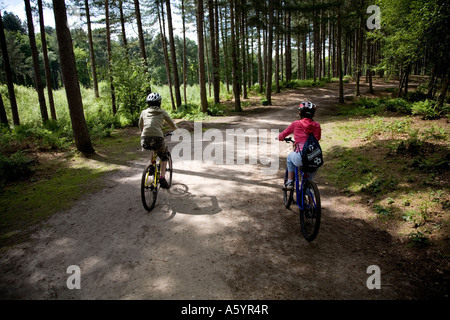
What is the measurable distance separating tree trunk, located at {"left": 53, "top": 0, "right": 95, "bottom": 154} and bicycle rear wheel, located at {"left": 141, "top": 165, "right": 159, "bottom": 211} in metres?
6.14

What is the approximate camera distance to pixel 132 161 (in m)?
9.53

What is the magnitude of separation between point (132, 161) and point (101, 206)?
3857mm

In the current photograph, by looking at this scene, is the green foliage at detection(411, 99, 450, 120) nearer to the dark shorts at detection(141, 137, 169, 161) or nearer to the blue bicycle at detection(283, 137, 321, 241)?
the blue bicycle at detection(283, 137, 321, 241)

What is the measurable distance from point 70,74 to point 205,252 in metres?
9.44

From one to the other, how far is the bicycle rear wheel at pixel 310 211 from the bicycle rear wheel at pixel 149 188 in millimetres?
3518

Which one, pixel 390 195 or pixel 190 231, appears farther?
pixel 390 195

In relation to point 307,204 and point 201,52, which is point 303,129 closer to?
point 307,204

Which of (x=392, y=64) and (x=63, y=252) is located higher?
(x=392, y=64)

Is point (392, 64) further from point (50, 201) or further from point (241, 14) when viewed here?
point (50, 201)

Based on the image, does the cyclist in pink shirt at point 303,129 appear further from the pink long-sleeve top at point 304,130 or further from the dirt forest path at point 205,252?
the dirt forest path at point 205,252

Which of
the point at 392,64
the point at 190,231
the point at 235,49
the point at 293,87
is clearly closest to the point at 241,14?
the point at 235,49

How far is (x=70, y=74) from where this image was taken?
30.5ft

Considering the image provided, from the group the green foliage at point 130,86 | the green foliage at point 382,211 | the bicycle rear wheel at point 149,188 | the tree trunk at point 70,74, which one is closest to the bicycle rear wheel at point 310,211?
the green foliage at point 382,211

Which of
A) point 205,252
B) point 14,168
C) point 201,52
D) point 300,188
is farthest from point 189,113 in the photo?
point 205,252
